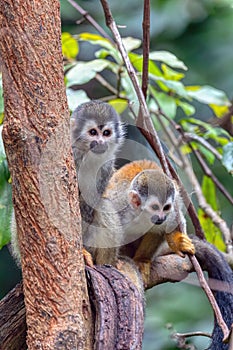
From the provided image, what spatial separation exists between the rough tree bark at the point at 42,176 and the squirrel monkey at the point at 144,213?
0.85 metres

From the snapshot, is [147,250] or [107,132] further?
[107,132]

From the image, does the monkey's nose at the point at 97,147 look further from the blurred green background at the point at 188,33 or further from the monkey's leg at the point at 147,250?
the blurred green background at the point at 188,33

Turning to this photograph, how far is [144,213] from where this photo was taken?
→ 269 centimetres

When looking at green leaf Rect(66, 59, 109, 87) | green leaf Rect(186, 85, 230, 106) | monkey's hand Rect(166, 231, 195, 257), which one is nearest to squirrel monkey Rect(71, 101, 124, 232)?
green leaf Rect(66, 59, 109, 87)

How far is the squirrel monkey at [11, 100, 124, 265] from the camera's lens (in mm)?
2477

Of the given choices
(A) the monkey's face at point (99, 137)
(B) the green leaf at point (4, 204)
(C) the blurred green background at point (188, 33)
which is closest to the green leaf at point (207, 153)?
(A) the monkey's face at point (99, 137)

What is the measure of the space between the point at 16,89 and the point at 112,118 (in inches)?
45.3

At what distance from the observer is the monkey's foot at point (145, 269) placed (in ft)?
8.13

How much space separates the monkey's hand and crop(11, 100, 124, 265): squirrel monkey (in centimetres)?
34

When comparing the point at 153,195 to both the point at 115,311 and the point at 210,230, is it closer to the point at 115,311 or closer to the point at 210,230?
the point at 210,230

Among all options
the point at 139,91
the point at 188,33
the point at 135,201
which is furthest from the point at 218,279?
the point at 188,33

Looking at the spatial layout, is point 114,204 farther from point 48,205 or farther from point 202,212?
point 48,205

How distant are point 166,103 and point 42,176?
1657 mm

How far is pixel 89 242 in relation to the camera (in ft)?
7.96
